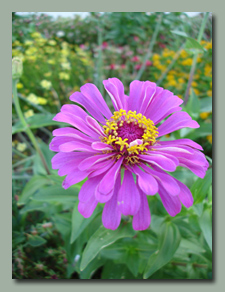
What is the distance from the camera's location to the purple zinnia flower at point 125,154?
24.7 inches

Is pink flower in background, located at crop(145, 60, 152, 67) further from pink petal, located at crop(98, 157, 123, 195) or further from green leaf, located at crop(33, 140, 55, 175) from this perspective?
pink petal, located at crop(98, 157, 123, 195)

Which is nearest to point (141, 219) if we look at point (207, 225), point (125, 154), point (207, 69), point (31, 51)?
point (125, 154)

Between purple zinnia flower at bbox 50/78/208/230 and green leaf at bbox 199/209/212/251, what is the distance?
0.29m

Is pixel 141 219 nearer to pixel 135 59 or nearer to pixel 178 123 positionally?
pixel 178 123

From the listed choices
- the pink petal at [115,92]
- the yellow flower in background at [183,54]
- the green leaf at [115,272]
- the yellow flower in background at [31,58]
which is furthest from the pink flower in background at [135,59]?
the green leaf at [115,272]

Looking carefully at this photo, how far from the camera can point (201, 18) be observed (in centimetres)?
117

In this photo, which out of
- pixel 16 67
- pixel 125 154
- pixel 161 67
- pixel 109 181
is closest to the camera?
pixel 109 181

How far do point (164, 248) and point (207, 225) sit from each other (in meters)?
0.16

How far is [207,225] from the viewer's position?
94 centimetres

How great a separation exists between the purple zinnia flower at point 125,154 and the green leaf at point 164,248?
290 millimetres

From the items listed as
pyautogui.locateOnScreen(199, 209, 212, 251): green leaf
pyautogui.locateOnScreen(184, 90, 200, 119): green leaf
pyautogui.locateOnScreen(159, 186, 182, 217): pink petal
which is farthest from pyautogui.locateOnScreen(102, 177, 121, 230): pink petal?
pyautogui.locateOnScreen(184, 90, 200, 119): green leaf

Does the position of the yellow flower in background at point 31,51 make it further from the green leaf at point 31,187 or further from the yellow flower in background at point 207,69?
the yellow flower in background at point 207,69

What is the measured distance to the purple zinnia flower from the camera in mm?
627

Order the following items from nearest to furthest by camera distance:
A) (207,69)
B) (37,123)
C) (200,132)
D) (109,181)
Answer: (109,181) < (37,123) < (200,132) < (207,69)
